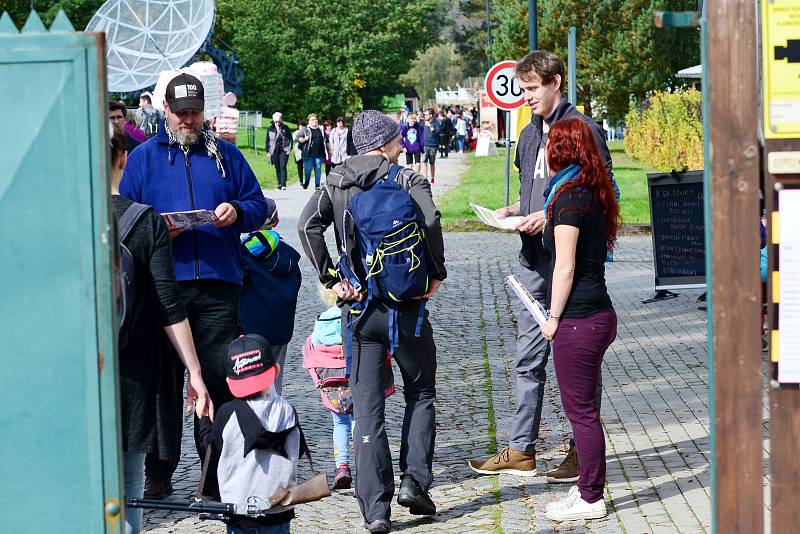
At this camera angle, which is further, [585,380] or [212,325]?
[585,380]

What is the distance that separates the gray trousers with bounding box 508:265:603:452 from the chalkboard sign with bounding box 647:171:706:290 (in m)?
5.93

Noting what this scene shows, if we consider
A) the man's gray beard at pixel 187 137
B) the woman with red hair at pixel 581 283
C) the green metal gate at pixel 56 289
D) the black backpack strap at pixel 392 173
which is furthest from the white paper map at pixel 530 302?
the green metal gate at pixel 56 289

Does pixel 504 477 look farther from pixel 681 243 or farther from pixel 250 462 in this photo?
pixel 681 243

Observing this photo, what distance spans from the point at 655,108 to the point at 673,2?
34.1ft

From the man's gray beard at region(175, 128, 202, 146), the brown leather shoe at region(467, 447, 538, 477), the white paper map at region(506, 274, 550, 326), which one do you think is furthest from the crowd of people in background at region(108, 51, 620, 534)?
the brown leather shoe at region(467, 447, 538, 477)

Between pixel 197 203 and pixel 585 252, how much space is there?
1808mm

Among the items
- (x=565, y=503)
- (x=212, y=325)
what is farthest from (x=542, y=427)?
(x=212, y=325)

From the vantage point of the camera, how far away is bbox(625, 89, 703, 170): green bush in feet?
103

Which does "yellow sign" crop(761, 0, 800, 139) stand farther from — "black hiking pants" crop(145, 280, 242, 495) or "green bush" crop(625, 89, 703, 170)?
"green bush" crop(625, 89, 703, 170)

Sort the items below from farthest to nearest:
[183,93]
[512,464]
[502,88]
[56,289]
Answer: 1. [502,88]
2. [512,464]
3. [183,93]
4. [56,289]

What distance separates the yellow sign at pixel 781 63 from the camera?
127 inches

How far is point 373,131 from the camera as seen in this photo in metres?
5.97

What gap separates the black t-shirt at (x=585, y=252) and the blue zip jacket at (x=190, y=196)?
54.9 inches

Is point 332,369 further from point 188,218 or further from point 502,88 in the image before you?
point 502,88
